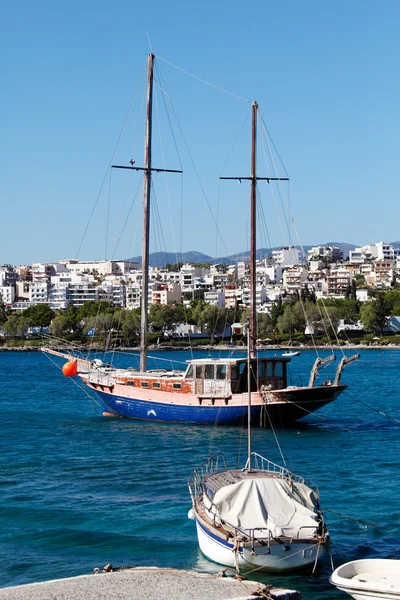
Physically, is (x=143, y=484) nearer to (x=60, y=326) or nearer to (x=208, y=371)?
(x=208, y=371)

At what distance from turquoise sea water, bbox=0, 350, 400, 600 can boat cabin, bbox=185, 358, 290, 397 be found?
166 cm

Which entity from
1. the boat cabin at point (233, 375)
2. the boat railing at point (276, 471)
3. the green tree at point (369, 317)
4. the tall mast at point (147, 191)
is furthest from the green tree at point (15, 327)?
the boat railing at point (276, 471)

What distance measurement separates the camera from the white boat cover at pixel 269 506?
56.5 feet

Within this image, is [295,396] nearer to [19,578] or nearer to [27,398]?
[19,578]

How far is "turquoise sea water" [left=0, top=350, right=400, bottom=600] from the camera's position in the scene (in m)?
19.1

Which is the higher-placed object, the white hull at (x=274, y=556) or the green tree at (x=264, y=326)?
the green tree at (x=264, y=326)

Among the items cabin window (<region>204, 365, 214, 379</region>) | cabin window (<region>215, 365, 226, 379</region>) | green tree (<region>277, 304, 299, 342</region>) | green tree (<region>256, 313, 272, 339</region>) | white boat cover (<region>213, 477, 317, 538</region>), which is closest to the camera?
white boat cover (<region>213, 477, 317, 538</region>)

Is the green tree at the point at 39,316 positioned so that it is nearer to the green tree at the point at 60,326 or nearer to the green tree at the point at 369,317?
the green tree at the point at 60,326


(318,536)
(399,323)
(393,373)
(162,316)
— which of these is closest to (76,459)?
(318,536)

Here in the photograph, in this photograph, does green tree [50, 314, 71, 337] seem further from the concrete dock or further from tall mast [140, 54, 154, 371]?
the concrete dock

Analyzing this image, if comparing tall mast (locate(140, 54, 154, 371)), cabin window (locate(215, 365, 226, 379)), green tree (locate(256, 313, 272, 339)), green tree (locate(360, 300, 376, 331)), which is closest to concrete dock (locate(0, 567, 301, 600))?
cabin window (locate(215, 365, 226, 379))

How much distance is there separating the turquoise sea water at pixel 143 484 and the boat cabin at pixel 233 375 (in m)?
1.66

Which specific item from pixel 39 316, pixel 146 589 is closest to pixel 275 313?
pixel 39 316

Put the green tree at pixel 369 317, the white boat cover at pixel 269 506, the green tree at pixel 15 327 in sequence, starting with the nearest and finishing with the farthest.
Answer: the white boat cover at pixel 269 506 < the green tree at pixel 369 317 < the green tree at pixel 15 327
